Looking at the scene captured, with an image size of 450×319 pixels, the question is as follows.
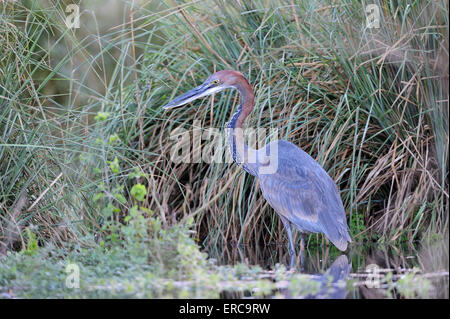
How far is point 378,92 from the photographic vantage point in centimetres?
638

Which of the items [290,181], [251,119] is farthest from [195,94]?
[290,181]

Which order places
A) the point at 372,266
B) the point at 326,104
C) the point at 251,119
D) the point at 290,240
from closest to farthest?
1. the point at 372,266
2. the point at 290,240
3. the point at 326,104
4. the point at 251,119

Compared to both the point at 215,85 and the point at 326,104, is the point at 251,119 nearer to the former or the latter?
the point at 215,85

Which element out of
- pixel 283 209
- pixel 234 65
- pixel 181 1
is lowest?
pixel 283 209

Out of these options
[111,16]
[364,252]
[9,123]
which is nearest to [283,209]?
[364,252]

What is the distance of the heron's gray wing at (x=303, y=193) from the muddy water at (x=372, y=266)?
339mm

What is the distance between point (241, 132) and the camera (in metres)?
6.34

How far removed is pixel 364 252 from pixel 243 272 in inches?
61.0

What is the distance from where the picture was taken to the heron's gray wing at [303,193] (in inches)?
229

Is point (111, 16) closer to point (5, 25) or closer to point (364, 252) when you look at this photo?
point (5, 25)

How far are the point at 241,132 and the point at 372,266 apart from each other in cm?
173

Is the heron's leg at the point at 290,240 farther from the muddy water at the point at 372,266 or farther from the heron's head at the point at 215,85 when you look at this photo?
the heron's head at the point at 215,85

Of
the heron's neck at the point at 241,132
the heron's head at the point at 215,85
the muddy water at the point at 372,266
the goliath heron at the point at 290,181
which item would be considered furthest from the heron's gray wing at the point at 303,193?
the heron's head at the point at 215,85

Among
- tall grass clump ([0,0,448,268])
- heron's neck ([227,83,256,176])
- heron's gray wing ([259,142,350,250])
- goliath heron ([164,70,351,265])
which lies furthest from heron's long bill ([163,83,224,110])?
heron's gray wing ([259,142,350,250])
